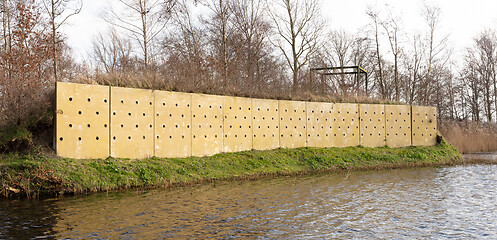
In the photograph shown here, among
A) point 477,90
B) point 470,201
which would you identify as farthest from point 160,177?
point 477,90

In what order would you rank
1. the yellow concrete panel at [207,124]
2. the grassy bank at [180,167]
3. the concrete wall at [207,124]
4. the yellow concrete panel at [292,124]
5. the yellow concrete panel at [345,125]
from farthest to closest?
1. the yellow concrete panel at [345,125]
2. the yellow concrete panel at [292,124]
3. the yellow concrete panel at [207,124]
4. the concrete wall at [207,124]
5. the grassy bank at [180,167]

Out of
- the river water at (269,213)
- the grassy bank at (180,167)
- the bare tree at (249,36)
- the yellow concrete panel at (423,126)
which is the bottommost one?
the river water at (269,213)

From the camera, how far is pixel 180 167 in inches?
520

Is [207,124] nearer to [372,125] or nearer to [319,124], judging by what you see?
[319,124]

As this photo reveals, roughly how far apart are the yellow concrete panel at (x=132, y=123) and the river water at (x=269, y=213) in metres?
2.59

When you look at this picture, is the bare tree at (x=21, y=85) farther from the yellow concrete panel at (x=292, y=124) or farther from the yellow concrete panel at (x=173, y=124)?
the yellow concrete panel at (x=292, y=124)

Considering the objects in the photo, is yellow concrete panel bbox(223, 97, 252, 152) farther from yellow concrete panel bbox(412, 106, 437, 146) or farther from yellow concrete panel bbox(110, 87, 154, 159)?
yellow concrete panel bbox(412, 106, 437, 146)

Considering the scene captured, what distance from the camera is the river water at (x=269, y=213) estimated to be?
688 cm

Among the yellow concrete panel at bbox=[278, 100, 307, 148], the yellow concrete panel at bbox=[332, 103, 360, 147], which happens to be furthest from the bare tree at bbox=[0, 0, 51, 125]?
the yellow concrete panel at bbox=[332, 103, 360, 147]

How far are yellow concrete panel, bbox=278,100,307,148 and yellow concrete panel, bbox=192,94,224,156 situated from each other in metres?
3.29

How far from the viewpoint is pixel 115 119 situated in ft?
42.7

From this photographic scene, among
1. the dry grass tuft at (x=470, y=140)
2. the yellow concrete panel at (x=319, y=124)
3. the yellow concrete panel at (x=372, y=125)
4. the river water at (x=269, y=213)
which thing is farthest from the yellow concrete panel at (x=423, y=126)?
the river water at (x=269, y=213)

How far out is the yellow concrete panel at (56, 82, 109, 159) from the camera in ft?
38.4

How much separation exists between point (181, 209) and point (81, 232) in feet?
7.88
